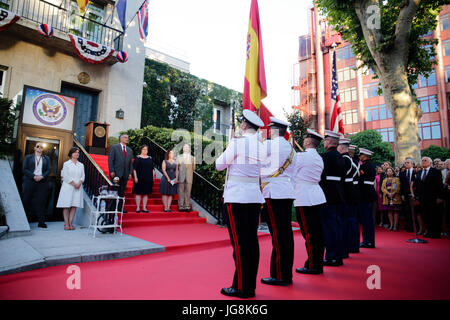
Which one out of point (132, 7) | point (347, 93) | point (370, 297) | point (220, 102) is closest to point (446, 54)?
point (347, 93)

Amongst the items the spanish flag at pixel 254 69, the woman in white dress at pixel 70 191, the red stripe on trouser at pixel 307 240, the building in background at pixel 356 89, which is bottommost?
the red stripe on trouser at pixel 307 240

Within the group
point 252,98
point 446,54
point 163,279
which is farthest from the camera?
point 446,54

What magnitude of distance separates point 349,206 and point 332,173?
29.6 inches

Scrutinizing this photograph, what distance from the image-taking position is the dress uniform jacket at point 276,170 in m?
3.12

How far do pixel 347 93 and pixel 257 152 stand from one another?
32.2 m

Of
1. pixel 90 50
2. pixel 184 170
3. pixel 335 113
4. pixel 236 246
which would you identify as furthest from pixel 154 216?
pixel 90 50

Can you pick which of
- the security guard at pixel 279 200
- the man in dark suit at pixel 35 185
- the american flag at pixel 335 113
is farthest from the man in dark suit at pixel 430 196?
the man in dark suit at pixel 35 185

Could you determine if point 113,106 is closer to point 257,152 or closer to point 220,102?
point 220,102

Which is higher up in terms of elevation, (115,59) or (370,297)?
(115,59)

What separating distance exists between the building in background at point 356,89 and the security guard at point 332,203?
61.4 feet

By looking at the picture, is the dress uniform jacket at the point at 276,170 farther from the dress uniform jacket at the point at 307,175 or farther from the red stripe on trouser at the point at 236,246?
the red stripe on trouser at the point at 236,246

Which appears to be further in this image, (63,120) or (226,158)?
(63,120)

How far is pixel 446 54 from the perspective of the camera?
2489cm
